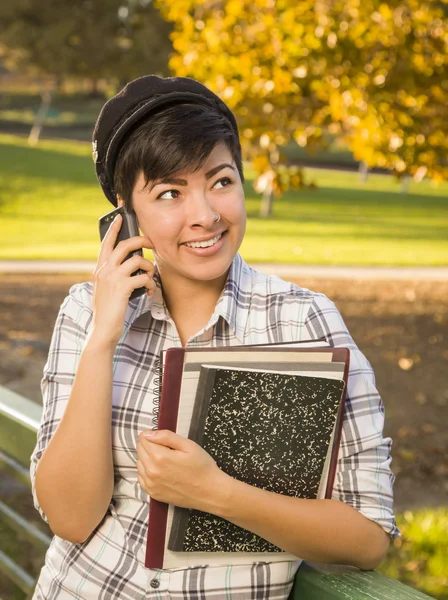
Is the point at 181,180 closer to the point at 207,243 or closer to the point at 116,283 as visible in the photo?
the point at 207,243

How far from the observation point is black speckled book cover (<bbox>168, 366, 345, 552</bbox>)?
1633 millimetres

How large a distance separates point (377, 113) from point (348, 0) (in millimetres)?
885

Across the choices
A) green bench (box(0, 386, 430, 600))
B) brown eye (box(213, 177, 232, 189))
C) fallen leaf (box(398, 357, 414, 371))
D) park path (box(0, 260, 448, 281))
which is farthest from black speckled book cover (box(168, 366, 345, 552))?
park path (box(0, 260, 448, 281))

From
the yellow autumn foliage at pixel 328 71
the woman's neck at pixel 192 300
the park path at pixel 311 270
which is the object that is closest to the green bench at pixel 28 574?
the woman's neck at pixel 192 300

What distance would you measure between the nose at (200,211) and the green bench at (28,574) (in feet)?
2.30

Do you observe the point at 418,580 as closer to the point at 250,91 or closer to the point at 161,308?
the point at 161,308

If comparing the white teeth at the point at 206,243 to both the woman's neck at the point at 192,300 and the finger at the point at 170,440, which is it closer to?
the woman's neck at the point at 192,300

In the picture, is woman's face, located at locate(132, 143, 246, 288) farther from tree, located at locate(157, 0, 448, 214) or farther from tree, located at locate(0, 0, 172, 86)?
tree, located at locate(0, 0, 172, 86)

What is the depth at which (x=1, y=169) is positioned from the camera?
37.5 meters

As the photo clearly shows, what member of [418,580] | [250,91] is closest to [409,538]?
[418,580]

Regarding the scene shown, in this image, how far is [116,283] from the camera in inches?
75.3

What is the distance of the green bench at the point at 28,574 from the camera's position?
1.69 metres

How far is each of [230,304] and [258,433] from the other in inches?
12.9

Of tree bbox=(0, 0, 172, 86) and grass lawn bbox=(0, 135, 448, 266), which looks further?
tree bbox=(0, 0, 172, 86)
